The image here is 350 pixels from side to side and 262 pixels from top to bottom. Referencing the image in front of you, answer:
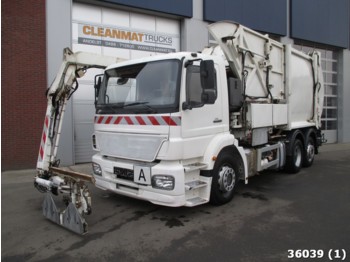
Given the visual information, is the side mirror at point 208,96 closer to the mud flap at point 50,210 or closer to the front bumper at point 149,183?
the front bumper at point 149,183

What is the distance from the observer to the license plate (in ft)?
15.8

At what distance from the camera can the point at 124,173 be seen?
17.0ft

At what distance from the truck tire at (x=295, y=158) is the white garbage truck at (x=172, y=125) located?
4.05 feet

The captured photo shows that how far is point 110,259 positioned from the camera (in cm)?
375

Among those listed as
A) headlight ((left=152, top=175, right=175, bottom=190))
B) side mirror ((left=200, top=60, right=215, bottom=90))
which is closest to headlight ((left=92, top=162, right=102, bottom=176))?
headlight ((left=152, top=175, right=175, bottom=190))

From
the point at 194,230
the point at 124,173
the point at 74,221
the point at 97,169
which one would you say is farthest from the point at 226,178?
the point at 74,221

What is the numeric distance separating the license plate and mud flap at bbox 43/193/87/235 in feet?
3.22

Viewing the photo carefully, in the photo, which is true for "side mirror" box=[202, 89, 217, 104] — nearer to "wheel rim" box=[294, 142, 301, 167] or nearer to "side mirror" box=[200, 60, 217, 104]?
"side mirror" box=[200, 60, 217, 104]

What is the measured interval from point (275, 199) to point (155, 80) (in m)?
3.28

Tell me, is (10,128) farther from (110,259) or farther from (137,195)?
(110,259)

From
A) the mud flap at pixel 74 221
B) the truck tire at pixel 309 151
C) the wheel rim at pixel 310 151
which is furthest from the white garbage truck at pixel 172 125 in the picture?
the wheel rim at pixel 310 151

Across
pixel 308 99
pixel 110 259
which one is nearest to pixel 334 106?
pixel 308 99

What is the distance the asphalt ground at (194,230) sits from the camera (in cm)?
388

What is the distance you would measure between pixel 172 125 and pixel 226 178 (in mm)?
1506
